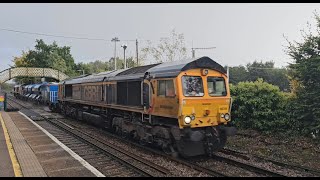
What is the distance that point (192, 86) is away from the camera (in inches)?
420

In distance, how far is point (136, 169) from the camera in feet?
31.7

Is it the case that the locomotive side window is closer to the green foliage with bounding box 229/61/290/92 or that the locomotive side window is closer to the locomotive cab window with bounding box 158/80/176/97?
the locomotive cab window with bounding box 158/80/176/97

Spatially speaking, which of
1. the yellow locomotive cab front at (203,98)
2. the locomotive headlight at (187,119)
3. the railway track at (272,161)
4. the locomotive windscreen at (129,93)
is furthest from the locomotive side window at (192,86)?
the locomotive windscreen at (129,93)

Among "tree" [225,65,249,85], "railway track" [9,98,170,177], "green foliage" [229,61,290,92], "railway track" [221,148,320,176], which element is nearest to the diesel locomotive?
"railway track" [221,148,320,176]

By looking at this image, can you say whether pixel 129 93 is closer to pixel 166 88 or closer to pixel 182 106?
pixel 166 88

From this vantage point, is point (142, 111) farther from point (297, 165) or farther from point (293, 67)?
point (293, 67)

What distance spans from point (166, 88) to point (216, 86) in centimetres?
185

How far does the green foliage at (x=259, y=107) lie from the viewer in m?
14.1

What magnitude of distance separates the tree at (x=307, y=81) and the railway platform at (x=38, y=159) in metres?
8.61

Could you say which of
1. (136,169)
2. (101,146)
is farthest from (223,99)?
(101,146)

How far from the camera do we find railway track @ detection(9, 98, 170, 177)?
9.49m

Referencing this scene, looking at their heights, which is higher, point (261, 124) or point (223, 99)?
point (223, 99)

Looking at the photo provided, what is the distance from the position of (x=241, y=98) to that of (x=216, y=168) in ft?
20.3

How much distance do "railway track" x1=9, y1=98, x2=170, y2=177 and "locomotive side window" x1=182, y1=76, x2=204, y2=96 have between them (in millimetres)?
2646
